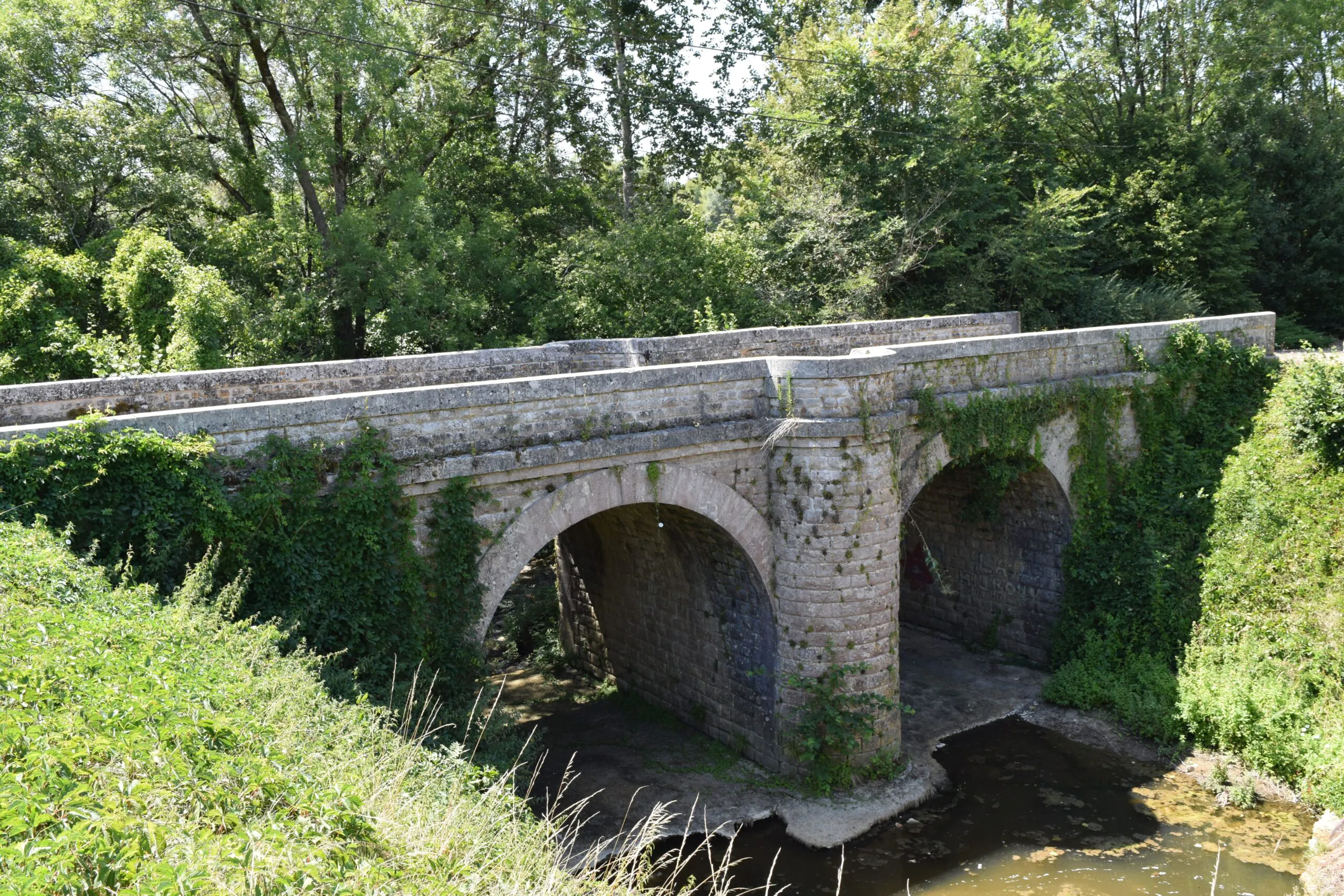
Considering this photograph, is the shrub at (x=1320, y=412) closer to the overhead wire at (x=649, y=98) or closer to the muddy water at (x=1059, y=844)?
the muddy water at (x=1059, y=844)

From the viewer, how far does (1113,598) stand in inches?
492

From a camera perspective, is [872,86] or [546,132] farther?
[546,132]

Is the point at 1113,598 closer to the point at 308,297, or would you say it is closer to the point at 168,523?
the point at 168,523

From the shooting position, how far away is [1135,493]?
1321 centimetres

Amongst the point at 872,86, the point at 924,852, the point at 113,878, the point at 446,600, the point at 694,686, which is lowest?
the point at 924,852

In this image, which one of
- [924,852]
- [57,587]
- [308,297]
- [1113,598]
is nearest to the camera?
[57,587]

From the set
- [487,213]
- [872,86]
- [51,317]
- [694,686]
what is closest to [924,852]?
[694,686]

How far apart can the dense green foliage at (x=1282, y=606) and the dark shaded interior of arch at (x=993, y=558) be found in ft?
6.51

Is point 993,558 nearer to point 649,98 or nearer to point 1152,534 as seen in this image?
point 1152,534

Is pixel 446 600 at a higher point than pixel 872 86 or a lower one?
lower

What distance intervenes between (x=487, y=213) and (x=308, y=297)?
4.31 metres

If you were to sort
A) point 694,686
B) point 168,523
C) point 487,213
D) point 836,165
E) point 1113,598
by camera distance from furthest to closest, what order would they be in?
point 836,165 < point 487,213 < point 1113,598 < point 694,686 < point 168,523

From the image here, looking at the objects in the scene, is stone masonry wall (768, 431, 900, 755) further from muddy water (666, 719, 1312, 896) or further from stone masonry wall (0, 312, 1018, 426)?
stone masonry wall (0, 312, 1018, 426)

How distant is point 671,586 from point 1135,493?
A: 671 centimetres
